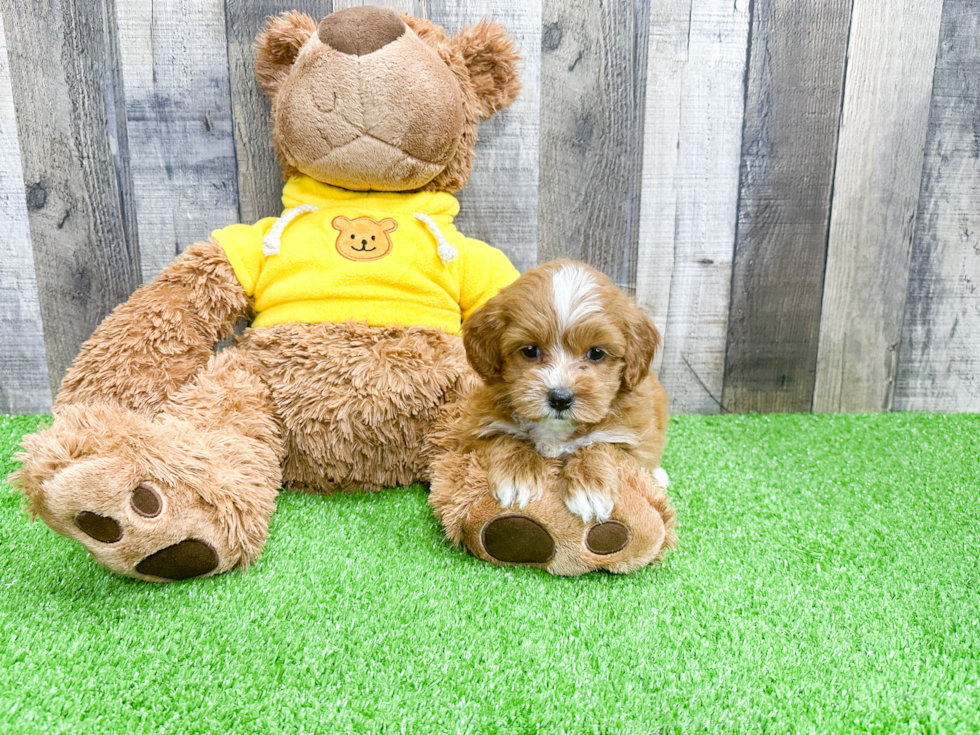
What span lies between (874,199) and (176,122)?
7.84ft

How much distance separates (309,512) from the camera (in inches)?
68.3

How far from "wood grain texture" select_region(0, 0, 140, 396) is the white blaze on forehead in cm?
154

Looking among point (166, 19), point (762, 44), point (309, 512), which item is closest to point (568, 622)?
point (309, 512)

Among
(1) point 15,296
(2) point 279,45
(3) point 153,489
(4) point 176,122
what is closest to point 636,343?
(3) point 153,489

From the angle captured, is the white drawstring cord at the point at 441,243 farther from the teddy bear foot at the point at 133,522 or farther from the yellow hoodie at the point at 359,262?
the teddy bear foot at the point at 133,522

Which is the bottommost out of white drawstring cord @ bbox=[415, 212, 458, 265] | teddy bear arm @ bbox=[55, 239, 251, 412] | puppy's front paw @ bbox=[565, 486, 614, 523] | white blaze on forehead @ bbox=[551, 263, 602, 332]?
puppy's front paw @ bbox=[565, 486, 614, 523]

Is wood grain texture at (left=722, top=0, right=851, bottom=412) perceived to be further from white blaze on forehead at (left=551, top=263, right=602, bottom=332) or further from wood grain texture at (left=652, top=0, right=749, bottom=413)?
white blaze on forehead at (left=551, top=263, right=602, bottom=332)

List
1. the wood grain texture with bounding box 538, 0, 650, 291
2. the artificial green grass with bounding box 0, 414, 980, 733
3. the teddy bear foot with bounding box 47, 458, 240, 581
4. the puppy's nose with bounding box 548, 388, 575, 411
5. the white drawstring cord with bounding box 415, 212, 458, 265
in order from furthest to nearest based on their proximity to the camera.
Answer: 1. the wood grain texture with bounding box 538, 0, 650, 291
2. the white drawstring cord with bounding box 415, 212, 458, 265
3. the puppy's nose with bounding box 548, 388, 575, 411
4. the teddy bear foot with bounding box 47, 458, 240, 581
5. the artificial green grass with bounding box 0, 414, 980, 733

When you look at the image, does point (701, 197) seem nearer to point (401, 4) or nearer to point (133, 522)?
point (401, 4)

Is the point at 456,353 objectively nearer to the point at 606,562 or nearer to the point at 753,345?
the point at 606,562

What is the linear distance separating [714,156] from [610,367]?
1.18 meters

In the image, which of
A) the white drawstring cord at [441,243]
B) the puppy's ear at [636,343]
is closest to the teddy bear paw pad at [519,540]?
the puppy's ear at [636,343]

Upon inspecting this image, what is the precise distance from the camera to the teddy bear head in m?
1.74

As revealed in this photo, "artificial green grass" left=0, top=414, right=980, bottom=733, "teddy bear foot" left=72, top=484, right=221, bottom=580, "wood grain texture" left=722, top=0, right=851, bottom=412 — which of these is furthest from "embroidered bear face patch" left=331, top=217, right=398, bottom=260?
"wood grain texture" left=722, top=0, right=851, bottom=412
